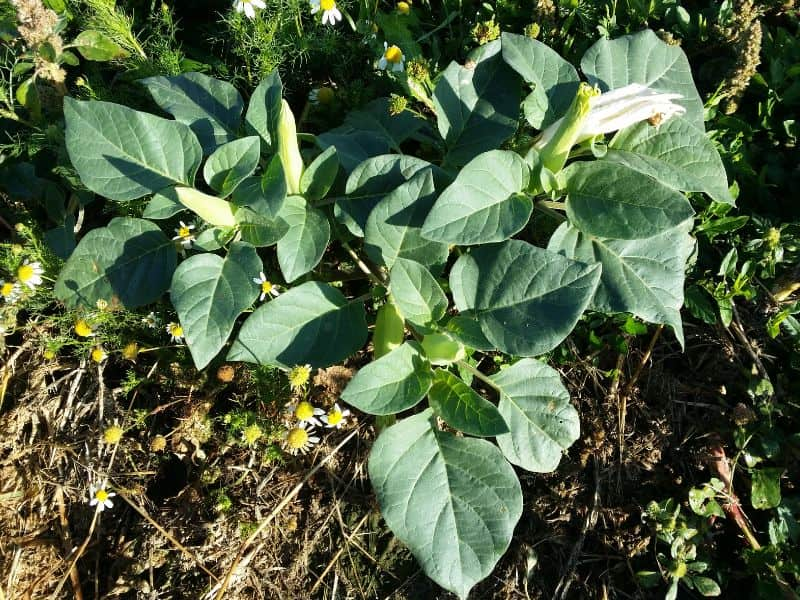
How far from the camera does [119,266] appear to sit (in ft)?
5.69

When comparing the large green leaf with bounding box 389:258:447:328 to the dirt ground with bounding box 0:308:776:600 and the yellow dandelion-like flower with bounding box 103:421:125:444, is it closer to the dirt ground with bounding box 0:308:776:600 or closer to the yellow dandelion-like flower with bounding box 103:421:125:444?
the dirt ground with bounding box 0:308:776:600

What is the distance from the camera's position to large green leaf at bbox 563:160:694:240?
1541 mm

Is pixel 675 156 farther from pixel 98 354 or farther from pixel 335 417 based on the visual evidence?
pixel 98 354

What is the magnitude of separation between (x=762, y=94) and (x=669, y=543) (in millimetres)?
1510

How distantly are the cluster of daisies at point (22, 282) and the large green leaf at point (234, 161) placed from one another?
65 centimetres

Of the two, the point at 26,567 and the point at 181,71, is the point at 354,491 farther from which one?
the point at 181,71

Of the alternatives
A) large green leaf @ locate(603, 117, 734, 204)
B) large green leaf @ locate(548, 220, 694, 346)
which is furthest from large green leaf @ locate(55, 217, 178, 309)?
large green leaf @ locate(603, 117, 734, 204)

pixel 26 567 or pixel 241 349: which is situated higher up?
pixel 241 349

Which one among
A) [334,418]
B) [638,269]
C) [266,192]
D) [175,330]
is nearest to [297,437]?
[334,418]

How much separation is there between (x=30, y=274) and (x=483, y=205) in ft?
4.39

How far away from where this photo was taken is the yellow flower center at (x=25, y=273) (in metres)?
1.88

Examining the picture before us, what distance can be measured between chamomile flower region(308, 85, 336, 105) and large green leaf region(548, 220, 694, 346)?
3.02 feet

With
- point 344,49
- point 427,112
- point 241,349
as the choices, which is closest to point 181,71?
point 344,49

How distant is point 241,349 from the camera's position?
63.9 inches
